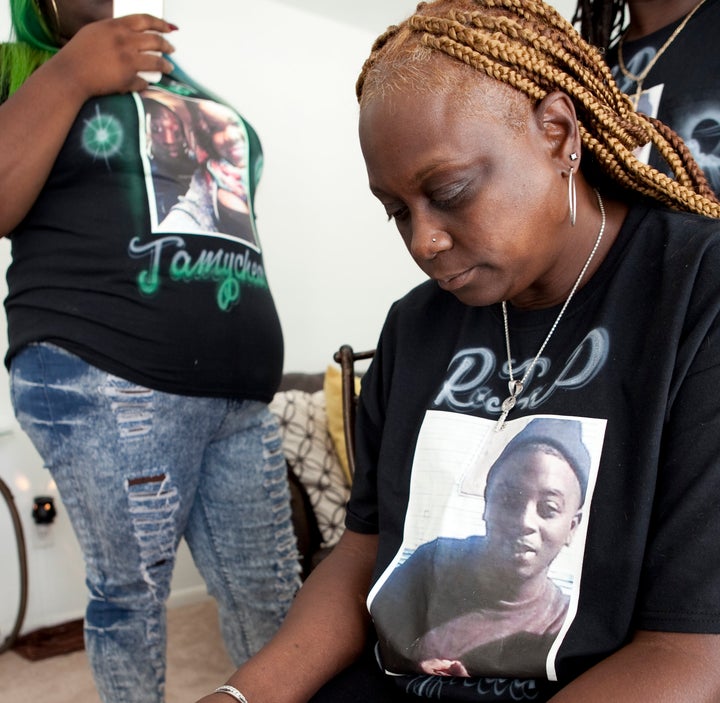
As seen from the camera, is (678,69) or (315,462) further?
(315,462)

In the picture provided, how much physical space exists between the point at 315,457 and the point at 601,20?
5.19 feet

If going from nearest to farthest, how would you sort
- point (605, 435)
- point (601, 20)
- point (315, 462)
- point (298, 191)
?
point (605, 435)
point (601, 20)
point (315, 462)
point (298, 191)

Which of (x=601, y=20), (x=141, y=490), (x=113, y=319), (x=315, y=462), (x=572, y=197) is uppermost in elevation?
(x=601, y=20)

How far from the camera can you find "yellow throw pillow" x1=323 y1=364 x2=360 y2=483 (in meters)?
2.60

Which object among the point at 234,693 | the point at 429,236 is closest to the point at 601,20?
the point at 429,236

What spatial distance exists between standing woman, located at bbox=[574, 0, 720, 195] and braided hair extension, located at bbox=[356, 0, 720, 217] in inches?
9.6

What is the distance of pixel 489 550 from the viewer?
2.58ft

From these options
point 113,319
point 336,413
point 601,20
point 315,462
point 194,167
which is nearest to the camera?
point 113,319

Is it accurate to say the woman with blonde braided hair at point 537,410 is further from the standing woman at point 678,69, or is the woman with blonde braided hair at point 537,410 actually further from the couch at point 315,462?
the couch at point 315,462

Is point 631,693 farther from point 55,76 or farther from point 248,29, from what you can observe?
Result: point 248,29

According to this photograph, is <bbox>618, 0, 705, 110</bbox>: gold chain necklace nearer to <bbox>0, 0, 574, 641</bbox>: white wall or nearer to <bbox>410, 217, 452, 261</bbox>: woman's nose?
<bbox>410, 217, 452, 261</bbox>: woman's nose

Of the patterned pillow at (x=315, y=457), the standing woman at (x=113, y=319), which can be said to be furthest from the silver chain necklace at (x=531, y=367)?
the patterned pillow at (x=315, y=457)

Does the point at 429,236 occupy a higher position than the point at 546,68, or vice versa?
the point at 546,68

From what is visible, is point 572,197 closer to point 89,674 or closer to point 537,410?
point 537,410
